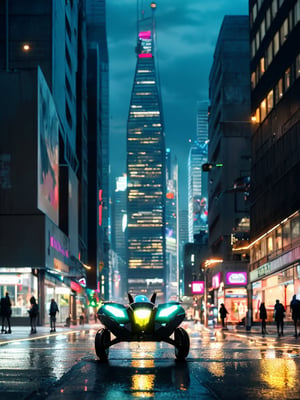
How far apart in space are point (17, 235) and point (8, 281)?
155 inches

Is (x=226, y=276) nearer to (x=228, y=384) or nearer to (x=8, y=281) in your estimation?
(x=8, y=281)

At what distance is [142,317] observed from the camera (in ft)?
47.4

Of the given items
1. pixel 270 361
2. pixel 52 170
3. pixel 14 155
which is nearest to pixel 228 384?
pixel 270 361

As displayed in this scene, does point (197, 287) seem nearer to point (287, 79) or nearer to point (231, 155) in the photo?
point (231, 155)

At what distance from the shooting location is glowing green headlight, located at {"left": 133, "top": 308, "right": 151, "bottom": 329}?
14413 mm

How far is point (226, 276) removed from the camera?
9331cm

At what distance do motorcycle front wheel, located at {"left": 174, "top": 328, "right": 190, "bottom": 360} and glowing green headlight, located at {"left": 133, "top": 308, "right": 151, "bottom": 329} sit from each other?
913 millimetres

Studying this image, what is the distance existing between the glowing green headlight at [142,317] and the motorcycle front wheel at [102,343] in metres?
0.85

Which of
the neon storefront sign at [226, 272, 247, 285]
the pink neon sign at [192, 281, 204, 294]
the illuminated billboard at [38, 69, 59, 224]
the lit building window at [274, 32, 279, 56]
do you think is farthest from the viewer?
the pink neon sign at [192, 281, 204, 294]

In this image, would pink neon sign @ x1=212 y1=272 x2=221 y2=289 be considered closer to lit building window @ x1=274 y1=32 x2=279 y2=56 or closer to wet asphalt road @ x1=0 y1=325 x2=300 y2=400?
lit building window @ x1=274 y1=32 x2=279 y2=56

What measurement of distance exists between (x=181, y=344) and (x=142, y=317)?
3.62ft

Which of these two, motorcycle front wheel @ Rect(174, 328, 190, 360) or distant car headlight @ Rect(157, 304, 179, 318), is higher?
distant car headlight @ Rect(157, 304, 179, 318)

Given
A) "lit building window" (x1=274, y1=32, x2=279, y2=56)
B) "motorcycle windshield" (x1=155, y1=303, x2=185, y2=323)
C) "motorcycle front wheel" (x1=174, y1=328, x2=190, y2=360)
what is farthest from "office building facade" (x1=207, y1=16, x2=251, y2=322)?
"motorcycle windshield" (x1=155, y1=303, x2=185, y2=323)

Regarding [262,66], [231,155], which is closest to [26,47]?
[262,66]
